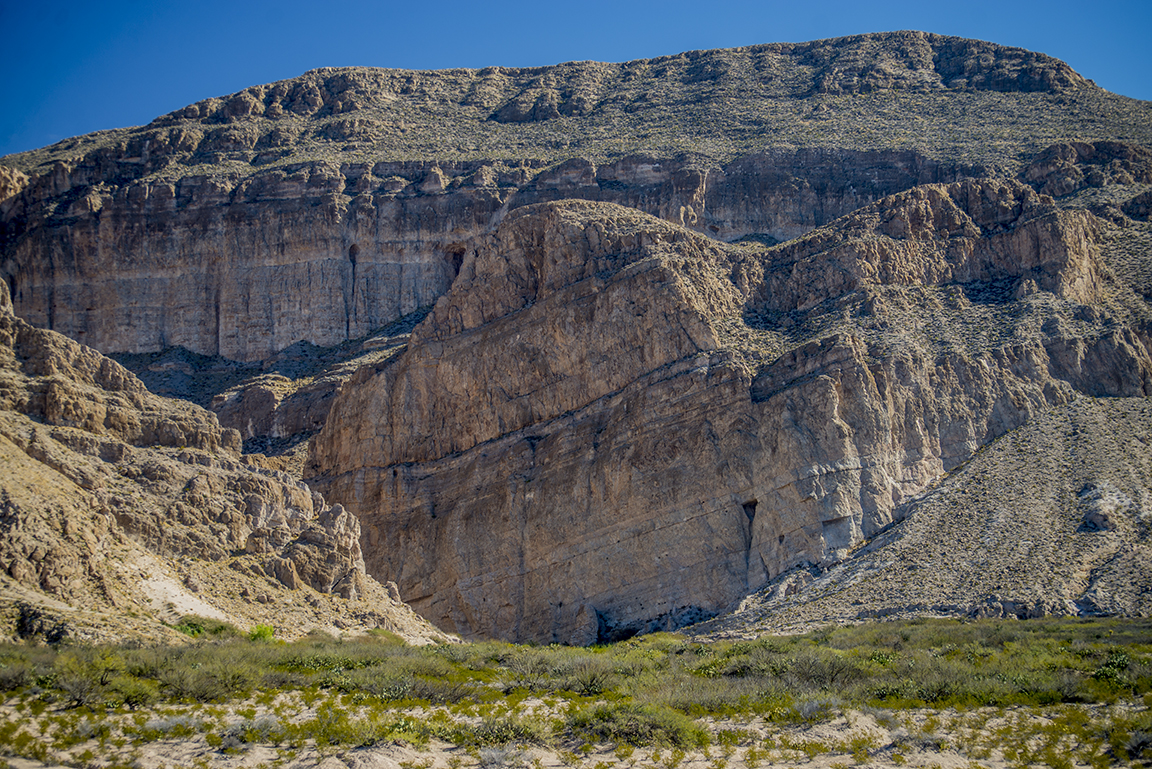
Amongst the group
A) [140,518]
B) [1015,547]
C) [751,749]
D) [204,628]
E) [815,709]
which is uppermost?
[140,518]

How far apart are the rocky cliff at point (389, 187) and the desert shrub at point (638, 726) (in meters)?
62.4

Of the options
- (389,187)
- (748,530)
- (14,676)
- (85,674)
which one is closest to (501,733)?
(85,674)

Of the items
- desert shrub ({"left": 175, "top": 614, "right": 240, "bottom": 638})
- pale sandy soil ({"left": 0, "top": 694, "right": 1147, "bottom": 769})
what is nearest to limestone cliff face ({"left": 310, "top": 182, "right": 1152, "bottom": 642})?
desert shrub ({"left": 175, "top": 614, "right": 240, "bottom": 638})

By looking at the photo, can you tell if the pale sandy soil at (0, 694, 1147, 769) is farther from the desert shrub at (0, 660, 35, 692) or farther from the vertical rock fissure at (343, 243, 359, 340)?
the vertical rock fissure at (343, 243, 359, 340)

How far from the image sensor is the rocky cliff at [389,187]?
87.8 m

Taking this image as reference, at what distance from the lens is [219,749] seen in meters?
24.1

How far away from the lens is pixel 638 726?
86.4 ft

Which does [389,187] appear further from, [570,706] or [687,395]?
[570,706]

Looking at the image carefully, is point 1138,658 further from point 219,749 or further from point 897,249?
point 897,249

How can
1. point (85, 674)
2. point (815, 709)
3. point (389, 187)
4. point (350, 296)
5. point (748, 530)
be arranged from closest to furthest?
point (85, 674)
point (815, 709)
point (748, 530)
point (350, 296)
point (389, 187)

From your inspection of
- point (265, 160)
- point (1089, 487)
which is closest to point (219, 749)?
point (1089, 487)

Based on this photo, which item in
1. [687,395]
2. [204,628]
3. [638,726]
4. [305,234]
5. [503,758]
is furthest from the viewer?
[305,234]

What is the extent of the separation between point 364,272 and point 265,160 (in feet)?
59.6

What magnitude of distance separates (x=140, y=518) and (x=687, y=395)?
29.6 meters
